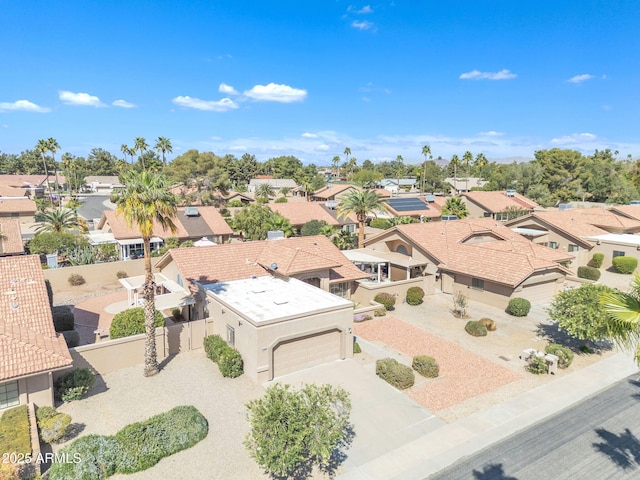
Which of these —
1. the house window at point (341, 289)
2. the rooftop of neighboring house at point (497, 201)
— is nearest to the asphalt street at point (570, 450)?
the house window at point (341, 289)

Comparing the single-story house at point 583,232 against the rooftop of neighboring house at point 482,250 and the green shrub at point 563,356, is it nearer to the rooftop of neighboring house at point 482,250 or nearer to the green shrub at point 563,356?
the rooftop of neighboring house at point 482,250

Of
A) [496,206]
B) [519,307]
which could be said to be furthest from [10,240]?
[496,206]

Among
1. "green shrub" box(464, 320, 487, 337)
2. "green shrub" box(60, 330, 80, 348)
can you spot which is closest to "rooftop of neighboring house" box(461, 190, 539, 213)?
"green shrub" box(464, 320, 487, 337)

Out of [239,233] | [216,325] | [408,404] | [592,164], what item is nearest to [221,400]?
[216,325]

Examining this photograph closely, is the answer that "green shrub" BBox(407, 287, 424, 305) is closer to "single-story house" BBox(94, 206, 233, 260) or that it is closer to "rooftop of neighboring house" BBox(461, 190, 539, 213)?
"single-story house" BBox(94, 206, 233, 260)

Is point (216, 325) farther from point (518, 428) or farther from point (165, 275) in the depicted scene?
point (518, 428)

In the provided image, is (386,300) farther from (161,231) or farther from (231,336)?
(161,231)

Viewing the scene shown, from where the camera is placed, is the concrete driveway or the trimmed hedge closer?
the trimmed hedge
